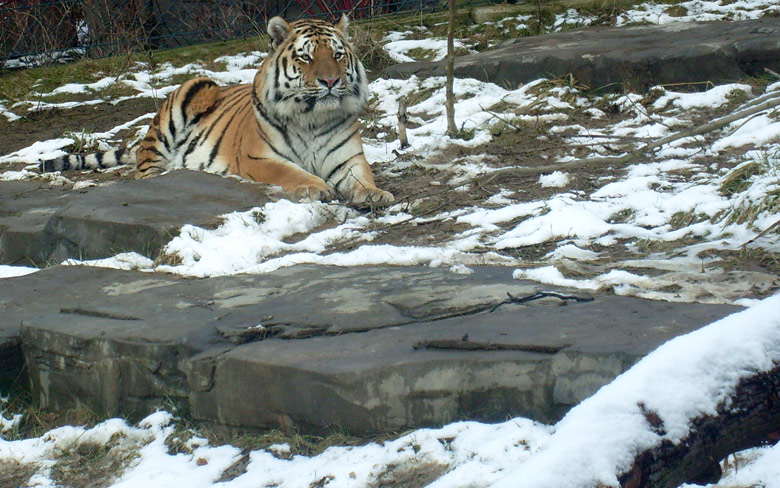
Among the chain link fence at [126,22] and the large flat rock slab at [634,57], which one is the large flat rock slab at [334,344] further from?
the chain link fence at [126,22]

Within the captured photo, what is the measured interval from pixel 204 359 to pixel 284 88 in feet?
10.8

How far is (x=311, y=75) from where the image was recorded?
5.70 m

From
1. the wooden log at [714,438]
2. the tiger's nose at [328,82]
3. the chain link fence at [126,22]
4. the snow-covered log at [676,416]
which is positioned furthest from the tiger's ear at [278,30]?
the wooden log at [714,438]

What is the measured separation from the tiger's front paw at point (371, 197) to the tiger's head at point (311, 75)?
2.34 ft

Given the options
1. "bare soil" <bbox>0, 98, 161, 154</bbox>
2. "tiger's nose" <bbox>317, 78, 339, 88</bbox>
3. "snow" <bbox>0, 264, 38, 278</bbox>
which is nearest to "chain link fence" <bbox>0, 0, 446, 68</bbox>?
"bare soil" <bbox>0, 98, 161, 154</bbox>

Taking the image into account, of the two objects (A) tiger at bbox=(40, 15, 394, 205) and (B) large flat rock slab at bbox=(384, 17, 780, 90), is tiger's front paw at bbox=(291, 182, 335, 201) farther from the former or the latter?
(B) large flat rock slab at bbox=(384, 17, 780, 90)

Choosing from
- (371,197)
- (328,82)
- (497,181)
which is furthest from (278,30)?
(497,181)

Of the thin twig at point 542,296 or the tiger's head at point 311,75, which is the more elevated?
the tiger's head at point 311,75

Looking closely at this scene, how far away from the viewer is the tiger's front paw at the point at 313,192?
5.30 metres

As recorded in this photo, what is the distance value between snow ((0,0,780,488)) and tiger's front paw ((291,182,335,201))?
0.12 m

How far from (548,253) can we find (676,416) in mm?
2512

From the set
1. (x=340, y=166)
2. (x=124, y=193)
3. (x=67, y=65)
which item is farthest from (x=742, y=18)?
(x=67, y=65)

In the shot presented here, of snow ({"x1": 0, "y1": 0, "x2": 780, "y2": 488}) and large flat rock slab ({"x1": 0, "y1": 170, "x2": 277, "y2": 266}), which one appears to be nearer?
snow ({"x1": 0, "y1": 0, "x2": 780, "y2": 488})

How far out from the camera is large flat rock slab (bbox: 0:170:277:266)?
15.0 ft
